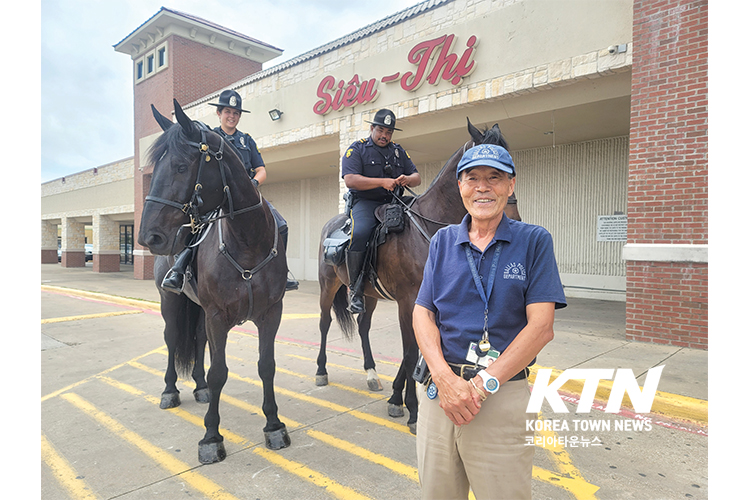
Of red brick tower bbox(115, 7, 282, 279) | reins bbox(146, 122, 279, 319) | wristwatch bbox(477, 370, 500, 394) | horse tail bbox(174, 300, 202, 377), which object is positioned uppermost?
red brick tower bbox(115, 7, 282, 279)

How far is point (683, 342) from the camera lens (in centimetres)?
604

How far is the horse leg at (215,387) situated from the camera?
328 centimetres

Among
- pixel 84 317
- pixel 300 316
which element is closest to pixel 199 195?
pixel 300 316

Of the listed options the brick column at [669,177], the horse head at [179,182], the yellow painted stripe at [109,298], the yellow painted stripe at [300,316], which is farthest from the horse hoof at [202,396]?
the yellow painted stripe at [109,298]

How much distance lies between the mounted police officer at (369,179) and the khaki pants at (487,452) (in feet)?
8.97

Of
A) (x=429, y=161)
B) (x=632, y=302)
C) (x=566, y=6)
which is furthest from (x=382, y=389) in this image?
(x=429, y=161)

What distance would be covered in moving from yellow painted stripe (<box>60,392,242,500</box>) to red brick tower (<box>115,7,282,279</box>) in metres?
13.9

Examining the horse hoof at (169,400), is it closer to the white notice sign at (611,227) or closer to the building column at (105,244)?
the white notice sign at (611,227)

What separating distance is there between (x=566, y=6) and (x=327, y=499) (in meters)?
8.73

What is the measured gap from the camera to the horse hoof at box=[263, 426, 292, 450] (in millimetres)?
3414

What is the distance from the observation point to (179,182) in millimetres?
3002

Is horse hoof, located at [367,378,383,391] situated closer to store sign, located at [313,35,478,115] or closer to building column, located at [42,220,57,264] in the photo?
store sign, located at [313,35,478,115]

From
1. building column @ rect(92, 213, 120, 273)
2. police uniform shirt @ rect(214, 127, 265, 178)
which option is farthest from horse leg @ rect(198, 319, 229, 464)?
building column @ rect(92, 213, 120, 273)

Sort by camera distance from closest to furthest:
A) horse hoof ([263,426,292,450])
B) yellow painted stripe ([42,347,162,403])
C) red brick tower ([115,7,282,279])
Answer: horse hoof ([263,426,292,450]), yellow painted stripe ([42,347,162,403]), red brick tower ([115,7,282,279])
